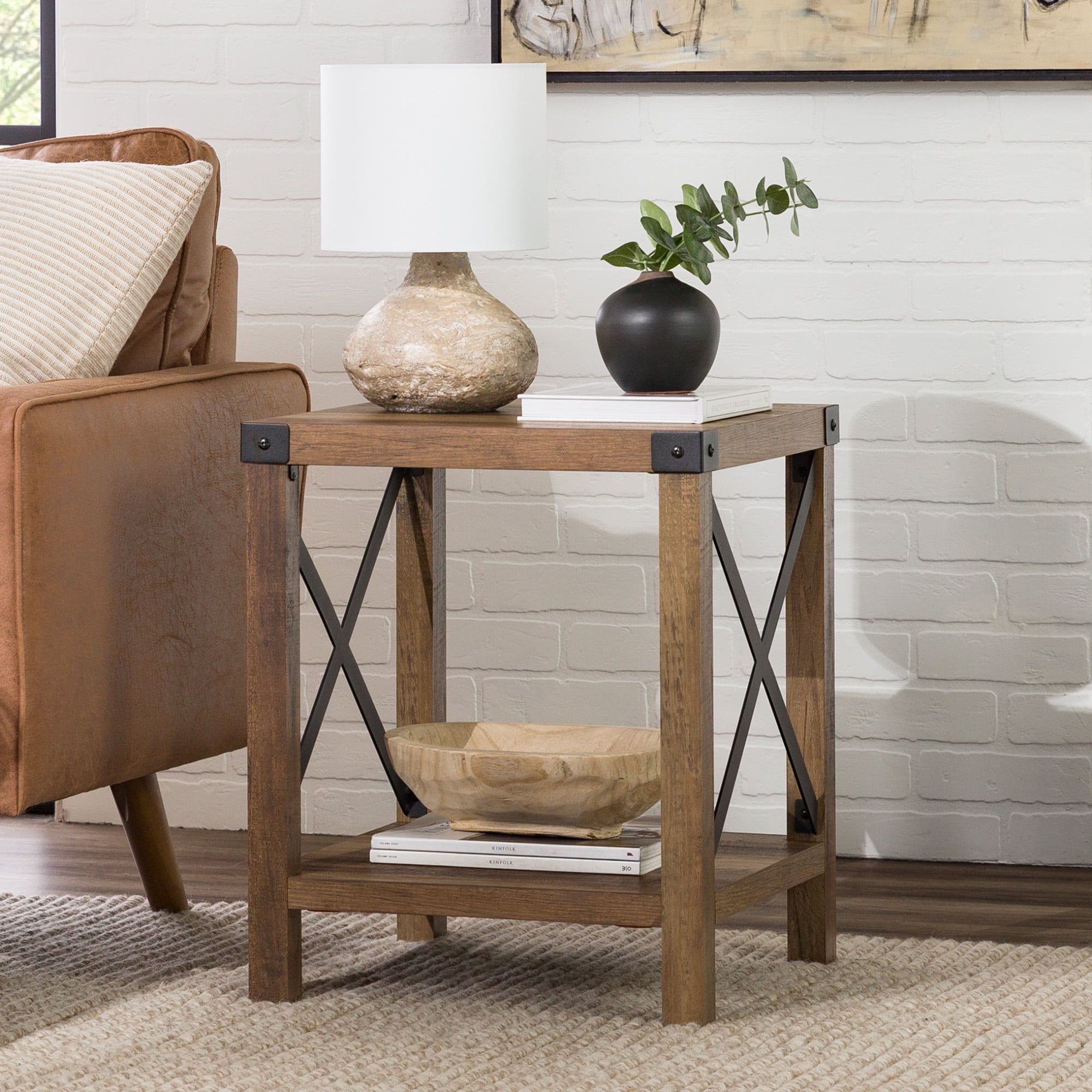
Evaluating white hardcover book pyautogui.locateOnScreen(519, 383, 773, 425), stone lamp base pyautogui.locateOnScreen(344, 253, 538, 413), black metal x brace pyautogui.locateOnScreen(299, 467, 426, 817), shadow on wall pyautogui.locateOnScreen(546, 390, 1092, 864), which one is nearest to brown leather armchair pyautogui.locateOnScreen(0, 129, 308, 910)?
black metal x brace pyautogui.locateOnScreen(299, 467, 426, 817)

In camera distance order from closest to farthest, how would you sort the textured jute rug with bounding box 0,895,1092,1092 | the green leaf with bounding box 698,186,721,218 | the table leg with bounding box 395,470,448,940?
1. the textured jute rug with bounding box 0,895,1092,1092
2. the green leaf with bounding box 698,186,721,218
3. the table leg with bounding box 395,470,448,940

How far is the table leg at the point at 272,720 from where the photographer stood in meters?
1.75

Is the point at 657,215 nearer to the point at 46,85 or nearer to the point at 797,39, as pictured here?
the point at 797,39

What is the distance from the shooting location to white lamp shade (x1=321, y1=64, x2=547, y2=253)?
177cm

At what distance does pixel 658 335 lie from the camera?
1740 mm

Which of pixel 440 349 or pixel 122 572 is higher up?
pixel 440 349

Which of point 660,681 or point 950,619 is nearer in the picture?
point 660,681

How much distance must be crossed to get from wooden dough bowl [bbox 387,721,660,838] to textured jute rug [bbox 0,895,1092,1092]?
0.18 meters

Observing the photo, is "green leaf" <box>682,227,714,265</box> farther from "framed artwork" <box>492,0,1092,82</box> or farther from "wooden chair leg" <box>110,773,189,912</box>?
"wooden chair leg" <box>110,773,189,912</box>

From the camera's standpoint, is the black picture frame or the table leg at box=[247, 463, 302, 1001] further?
the black picture frame

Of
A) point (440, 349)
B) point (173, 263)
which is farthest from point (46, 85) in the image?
point (440, 349)

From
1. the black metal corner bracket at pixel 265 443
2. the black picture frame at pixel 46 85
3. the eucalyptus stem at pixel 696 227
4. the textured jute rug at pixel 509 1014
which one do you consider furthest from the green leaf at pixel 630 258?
the black picture frame at pixel 46 85

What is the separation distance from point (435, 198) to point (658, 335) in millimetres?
263

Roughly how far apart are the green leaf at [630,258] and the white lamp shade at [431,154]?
96mm
